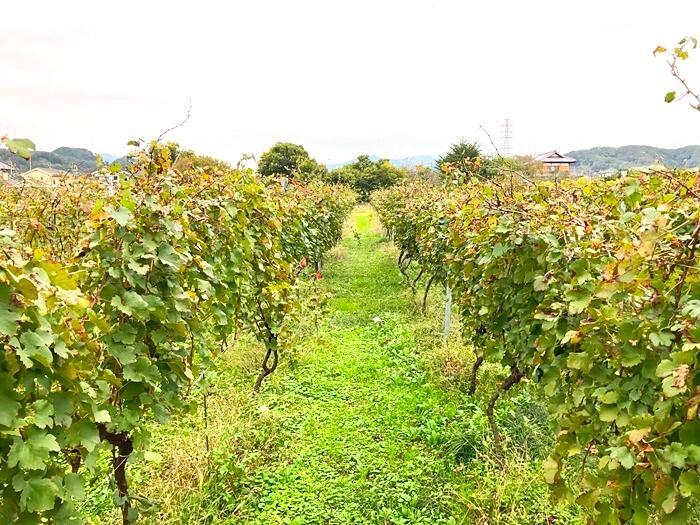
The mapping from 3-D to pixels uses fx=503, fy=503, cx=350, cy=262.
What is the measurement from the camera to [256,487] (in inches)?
143

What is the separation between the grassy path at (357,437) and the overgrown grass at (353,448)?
1 cm

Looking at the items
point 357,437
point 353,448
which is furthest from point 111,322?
point 357,437

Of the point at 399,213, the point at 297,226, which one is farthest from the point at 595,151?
the point at 297,226

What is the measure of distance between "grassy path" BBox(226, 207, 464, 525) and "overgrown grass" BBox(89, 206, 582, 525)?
11mm

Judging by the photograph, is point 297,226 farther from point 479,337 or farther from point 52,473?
point 52,473

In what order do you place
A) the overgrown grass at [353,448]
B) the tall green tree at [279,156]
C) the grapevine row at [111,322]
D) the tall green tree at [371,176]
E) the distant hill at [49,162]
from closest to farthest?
the grapevine row at [111,322], the distant hill at [49,162], the overgrown grass at [353,448], the tall green tree at [371,176], the tall green tree at [279,156]

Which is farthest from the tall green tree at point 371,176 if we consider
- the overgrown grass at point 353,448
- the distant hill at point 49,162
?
the overgrown grass at point 353,448

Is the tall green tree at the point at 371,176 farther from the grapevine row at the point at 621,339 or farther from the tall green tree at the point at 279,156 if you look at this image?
the grapevine row at the point at 621,339

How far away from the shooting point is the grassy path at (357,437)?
11.3 feet

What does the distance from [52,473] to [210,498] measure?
208cm

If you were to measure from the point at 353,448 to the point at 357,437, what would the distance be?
0.61 ft

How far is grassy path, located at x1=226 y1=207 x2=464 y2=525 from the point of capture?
344cm

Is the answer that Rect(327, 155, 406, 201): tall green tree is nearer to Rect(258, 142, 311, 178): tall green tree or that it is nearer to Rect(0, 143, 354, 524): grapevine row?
Rect(258, 142, 311, 178): tall green tree

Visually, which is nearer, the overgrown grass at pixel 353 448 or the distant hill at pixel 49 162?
the distant hill at pixel 49 162
